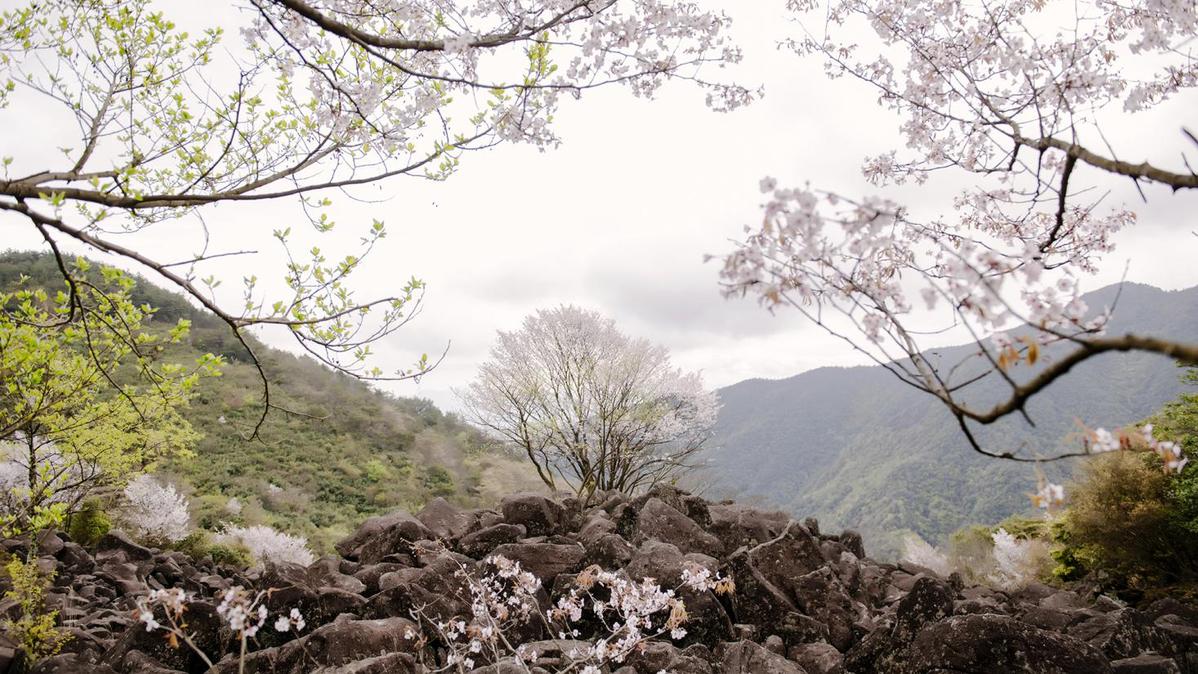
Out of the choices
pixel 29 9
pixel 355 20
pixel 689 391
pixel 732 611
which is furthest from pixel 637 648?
pixel 689 391

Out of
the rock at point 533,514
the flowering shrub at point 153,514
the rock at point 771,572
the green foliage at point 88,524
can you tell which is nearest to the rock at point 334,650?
the rock at point 533,514

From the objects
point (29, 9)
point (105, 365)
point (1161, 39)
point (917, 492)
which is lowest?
point (917, 492)

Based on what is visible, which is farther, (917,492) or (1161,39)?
(917,492)

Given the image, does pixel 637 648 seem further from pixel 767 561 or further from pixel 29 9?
pixel 29 9

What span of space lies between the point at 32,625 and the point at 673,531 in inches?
287

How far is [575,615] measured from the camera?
5852 mm

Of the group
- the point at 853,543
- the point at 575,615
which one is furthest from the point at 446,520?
the point at 853,543

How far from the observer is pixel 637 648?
5590mm

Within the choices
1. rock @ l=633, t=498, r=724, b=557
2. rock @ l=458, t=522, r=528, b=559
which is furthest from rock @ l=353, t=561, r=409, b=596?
rock @ l=633, t=498, r=724, b=557

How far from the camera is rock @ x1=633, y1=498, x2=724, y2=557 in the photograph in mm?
8305

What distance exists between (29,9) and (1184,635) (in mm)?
12838

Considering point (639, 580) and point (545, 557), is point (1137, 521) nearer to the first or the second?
point (639, 580)

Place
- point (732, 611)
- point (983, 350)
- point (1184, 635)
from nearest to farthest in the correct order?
point (983, 350)
point (1184, 635)
point (732, 611)

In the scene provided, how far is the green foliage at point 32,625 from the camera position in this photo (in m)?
5.89
